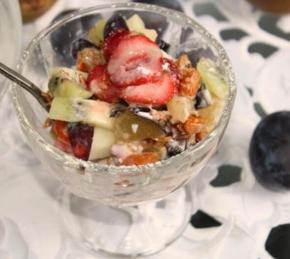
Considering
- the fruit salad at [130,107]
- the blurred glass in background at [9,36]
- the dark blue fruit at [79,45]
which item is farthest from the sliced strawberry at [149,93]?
the blurred glass in background at [9,36]

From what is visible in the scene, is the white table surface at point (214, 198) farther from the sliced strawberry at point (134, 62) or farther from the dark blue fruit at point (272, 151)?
the sliced strawberry at point (134, 62)

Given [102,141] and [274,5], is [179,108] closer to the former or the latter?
[102,141]

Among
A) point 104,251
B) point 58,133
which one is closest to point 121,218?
point 104,251

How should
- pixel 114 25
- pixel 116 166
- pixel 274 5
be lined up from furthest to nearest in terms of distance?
pixel 274 5 < pixel 114 25 < pixel 116 166

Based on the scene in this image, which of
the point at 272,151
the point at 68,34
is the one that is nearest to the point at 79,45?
the point at 68,34

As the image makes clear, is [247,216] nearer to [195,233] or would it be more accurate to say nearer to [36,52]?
[195,233]

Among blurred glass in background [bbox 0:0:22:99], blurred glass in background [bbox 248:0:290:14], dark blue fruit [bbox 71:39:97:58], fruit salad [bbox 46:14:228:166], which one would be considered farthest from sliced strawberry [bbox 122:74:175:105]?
blurred glass in background [bbox 248:0:290:14]

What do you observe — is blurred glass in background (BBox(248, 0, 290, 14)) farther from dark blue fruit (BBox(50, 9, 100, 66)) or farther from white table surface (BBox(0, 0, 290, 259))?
dark blue fruit (BBox(50, 9, 100, 66))
